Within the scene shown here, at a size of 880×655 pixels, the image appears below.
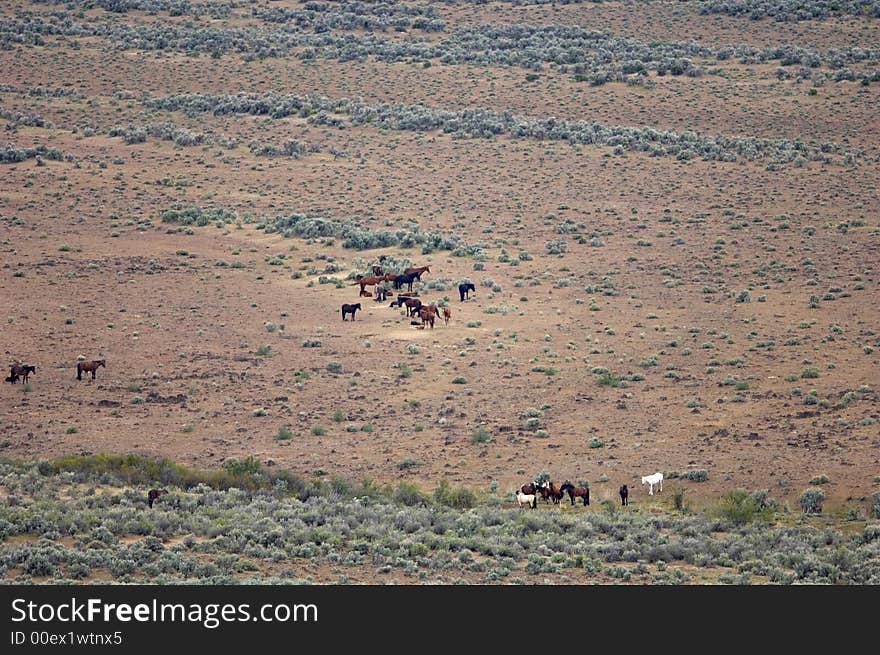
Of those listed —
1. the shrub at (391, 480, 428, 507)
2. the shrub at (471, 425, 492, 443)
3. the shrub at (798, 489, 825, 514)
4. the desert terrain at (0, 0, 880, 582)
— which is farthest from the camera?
the desert terrain at (0, 0, 880, 582)

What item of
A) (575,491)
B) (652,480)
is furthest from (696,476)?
(575,491)

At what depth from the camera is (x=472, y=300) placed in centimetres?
3872

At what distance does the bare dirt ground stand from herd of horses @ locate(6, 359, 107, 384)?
240 millimetres

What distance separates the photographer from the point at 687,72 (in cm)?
7188

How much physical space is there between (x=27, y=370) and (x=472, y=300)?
13172 millimetres

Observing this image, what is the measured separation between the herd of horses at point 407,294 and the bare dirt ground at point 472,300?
1.41 feet

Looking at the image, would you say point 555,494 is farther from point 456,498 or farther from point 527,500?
point 456,498

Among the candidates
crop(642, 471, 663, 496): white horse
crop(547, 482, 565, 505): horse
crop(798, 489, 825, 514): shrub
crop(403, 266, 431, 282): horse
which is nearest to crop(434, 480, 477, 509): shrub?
crop(547, 482, 565, 505): horse

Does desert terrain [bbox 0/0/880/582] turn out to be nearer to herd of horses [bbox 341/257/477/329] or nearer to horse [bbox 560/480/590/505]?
herd of horses [bbox 341/257/477/329]

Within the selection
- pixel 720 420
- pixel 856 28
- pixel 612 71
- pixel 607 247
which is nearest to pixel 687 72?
pixel 612 71

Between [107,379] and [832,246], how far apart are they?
25081 mm

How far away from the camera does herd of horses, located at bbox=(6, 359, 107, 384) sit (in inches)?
1220

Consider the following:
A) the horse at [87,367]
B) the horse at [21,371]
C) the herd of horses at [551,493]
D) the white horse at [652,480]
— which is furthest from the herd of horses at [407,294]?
the herd of horses at [551,493]

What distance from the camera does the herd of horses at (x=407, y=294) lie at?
35812 mm
